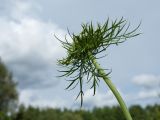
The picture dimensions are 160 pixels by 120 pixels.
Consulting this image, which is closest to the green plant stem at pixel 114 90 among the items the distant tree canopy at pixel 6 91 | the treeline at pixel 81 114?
the treeline at pixel 81 114

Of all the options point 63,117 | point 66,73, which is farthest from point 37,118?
point 66,73

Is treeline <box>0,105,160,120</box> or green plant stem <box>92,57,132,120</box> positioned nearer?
green plant stem <box>92,57,132,120</box>

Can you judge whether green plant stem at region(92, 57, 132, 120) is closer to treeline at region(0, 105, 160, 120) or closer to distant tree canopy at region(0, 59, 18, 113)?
treeline at region(0, 105, 160, 120)

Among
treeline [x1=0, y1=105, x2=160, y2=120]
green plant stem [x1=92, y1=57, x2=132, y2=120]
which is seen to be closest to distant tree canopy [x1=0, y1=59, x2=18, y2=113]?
treeline [x1=0, y1=105, x2=160, y2=120]

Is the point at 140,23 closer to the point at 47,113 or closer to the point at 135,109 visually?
the point at 47,113

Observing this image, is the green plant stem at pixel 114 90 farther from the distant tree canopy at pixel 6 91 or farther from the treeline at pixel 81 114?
the distant tree canopy at pixel 6 91

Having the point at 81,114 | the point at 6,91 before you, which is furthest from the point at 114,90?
the point at 81,114
